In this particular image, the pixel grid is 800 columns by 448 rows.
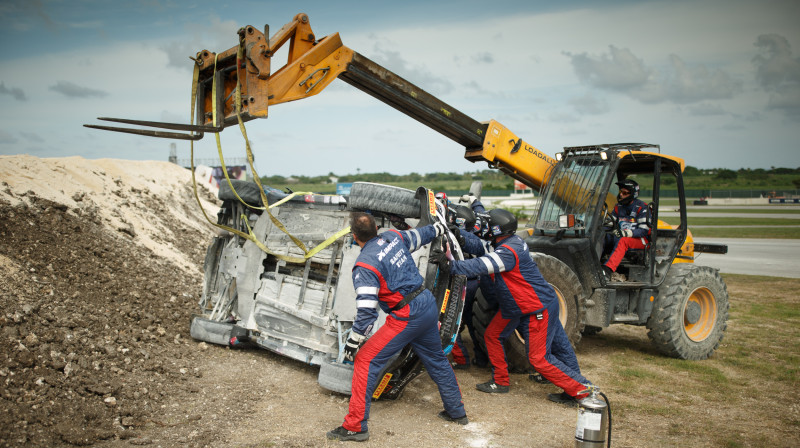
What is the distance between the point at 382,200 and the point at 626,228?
336 cm

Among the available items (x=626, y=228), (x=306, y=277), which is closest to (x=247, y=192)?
(x=306, y=277)

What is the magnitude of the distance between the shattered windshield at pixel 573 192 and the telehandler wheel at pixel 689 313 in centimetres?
142

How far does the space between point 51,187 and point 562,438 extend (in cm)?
1012

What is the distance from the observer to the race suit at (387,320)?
4656 millimetres

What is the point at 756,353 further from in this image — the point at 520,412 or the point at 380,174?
the point at 380,174

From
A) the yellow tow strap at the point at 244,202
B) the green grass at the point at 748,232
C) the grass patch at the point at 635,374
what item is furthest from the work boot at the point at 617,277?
the green grass at the point at 748,232

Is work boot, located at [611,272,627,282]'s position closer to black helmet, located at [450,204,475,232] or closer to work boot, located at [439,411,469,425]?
black helmet, located at [450,204,475,232]

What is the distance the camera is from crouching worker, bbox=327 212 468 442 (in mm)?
4660

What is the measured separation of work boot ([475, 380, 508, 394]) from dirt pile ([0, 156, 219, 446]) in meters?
2.94

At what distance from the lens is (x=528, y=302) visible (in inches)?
222

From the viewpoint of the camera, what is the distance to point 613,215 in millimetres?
7625

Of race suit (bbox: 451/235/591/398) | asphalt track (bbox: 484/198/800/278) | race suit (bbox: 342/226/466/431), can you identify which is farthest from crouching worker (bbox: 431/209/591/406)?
asphalt track (bbox: 484/198/800/278)

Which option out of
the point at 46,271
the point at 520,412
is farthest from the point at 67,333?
the point at 520,412

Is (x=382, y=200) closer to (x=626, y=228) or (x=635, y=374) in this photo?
(x=626, y=228)
